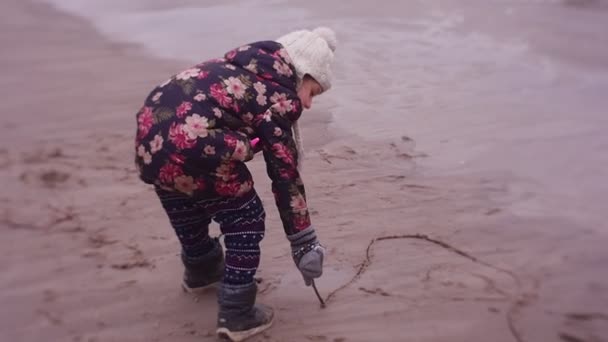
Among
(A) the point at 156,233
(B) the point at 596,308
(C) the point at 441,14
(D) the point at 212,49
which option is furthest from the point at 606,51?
(A) the point at 156,233

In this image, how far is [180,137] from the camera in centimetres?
224

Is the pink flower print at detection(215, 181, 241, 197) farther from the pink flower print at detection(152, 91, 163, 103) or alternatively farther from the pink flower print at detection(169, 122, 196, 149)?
the pink flower print at detection(152, 91, 163, 103)

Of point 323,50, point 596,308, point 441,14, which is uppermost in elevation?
point 323,50

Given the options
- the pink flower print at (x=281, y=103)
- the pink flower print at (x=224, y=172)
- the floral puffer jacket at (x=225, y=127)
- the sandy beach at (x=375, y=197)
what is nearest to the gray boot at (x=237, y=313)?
the sandy beach at (x=375, y=197)

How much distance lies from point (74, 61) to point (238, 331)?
15.6 feet

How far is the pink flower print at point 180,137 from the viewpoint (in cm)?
224

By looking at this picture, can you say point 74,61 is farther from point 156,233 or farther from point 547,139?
point 547,139

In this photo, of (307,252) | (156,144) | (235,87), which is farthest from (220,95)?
(307,252)

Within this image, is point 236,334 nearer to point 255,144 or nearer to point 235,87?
point 255,144

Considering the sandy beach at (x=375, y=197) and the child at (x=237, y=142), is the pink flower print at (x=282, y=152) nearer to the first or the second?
the child at (x=237, y=142)

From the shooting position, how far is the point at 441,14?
786 cm

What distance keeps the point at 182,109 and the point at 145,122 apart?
0.15m

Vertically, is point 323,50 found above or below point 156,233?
above

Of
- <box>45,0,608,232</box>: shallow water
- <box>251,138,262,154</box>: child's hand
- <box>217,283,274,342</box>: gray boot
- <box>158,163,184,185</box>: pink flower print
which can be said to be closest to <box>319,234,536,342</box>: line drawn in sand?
<box>217,283,274,342</box>: gray boot
